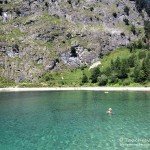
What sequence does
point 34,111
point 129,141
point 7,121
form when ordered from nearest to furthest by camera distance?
point 129,141 → point 7,121 → point 34,111

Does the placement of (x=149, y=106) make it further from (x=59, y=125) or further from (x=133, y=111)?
(x=59, y=125)

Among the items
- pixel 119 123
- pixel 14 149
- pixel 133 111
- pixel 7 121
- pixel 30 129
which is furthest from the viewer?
pixel 133 111

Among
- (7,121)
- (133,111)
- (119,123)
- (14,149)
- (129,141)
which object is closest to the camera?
(14,149)

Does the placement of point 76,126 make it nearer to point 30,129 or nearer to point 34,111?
point 30,129

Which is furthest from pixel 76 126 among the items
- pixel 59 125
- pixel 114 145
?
pixel 114 145

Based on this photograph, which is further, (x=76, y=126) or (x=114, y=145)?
(x=76, y=126)

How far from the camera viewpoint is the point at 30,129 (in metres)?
94.3

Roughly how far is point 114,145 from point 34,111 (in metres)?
67.9

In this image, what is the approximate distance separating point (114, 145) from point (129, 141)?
446cm

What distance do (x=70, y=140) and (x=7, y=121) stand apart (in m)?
37.1

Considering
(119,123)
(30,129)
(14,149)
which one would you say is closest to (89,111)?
(119,123)

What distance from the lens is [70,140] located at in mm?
78812

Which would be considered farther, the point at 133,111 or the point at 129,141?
the point at 133,111

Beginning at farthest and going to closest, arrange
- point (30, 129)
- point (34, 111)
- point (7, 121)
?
point (34, 111) → point (7, 121) → point (30, 129)
